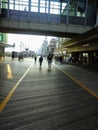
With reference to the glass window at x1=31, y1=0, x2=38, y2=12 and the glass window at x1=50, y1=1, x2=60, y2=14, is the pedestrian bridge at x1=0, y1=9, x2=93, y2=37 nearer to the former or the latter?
the glass window at x1=31, y1=0, x2=38, y2=12

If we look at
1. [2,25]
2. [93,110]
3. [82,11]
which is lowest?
[93,110]

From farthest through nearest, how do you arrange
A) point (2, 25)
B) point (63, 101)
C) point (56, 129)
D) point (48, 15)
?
point (48, 15)
point (2, 25)
point (63, 101)
point (56, 129)

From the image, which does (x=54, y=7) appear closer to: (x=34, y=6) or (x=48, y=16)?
(x=48, y=16)

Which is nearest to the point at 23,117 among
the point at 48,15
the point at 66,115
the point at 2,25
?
the point at 66,115

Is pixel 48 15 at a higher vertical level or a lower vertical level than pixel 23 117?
higher

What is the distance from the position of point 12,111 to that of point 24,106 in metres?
0.78

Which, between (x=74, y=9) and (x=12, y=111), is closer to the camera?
(x=12, y=111)

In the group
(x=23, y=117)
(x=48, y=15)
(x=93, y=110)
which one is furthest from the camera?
Answer: (x=48, y=15)

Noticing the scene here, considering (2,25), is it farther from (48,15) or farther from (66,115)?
(66,115)

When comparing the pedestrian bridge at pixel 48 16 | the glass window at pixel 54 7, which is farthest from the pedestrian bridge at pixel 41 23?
the glass window at pixel 54 7

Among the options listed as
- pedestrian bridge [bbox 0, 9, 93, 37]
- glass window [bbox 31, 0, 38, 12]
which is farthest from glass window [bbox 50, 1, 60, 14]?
glass window [bbox 31, 0, 38, 12]

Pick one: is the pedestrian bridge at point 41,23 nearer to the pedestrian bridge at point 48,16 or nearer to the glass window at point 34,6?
the pedestrian bridge at point 48,16

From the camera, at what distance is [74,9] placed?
41781 mm

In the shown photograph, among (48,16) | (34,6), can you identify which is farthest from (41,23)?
(34,6)
